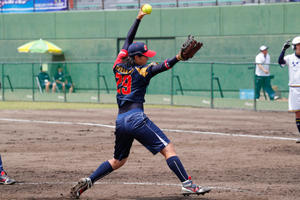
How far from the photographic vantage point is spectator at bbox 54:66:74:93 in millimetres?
26688

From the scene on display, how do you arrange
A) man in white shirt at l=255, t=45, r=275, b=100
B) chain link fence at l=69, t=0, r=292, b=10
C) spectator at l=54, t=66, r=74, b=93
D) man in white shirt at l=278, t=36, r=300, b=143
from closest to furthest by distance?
man in white shirt at l=278, t=36, r=300, b=143
man in white shirt at l=255, t=45, r=275, b=100
spectator at l=54, t=66, r=74, b=93
chain link fence at l=69, t=0, r=292, b=10

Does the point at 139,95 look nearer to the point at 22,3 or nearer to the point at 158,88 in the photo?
the point at 158,88

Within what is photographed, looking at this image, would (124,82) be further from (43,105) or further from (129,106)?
(43,105)

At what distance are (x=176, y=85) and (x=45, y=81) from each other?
6038mm

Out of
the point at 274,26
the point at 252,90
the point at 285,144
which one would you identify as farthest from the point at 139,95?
the point at 274,26

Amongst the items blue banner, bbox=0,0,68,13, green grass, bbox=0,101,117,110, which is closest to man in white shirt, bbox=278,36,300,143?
green grass, bbox=0,101,117,110

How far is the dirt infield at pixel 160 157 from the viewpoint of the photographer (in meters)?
8.70

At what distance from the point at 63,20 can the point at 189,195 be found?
24.3 m

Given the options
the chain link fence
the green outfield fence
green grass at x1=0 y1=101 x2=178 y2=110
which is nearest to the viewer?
the green outfield fence

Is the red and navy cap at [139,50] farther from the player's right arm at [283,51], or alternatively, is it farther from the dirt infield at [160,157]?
the player's right arm at [283,51]

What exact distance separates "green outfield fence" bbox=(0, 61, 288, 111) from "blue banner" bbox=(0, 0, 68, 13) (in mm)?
5235

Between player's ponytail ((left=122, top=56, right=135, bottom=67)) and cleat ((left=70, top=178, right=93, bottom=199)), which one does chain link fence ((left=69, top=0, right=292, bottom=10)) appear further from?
cleat ((left=70, top=178, right=93, bottom=199))

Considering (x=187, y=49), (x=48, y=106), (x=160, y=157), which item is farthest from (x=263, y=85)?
(x=187, y=49)

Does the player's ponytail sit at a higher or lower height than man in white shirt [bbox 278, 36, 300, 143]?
higher
